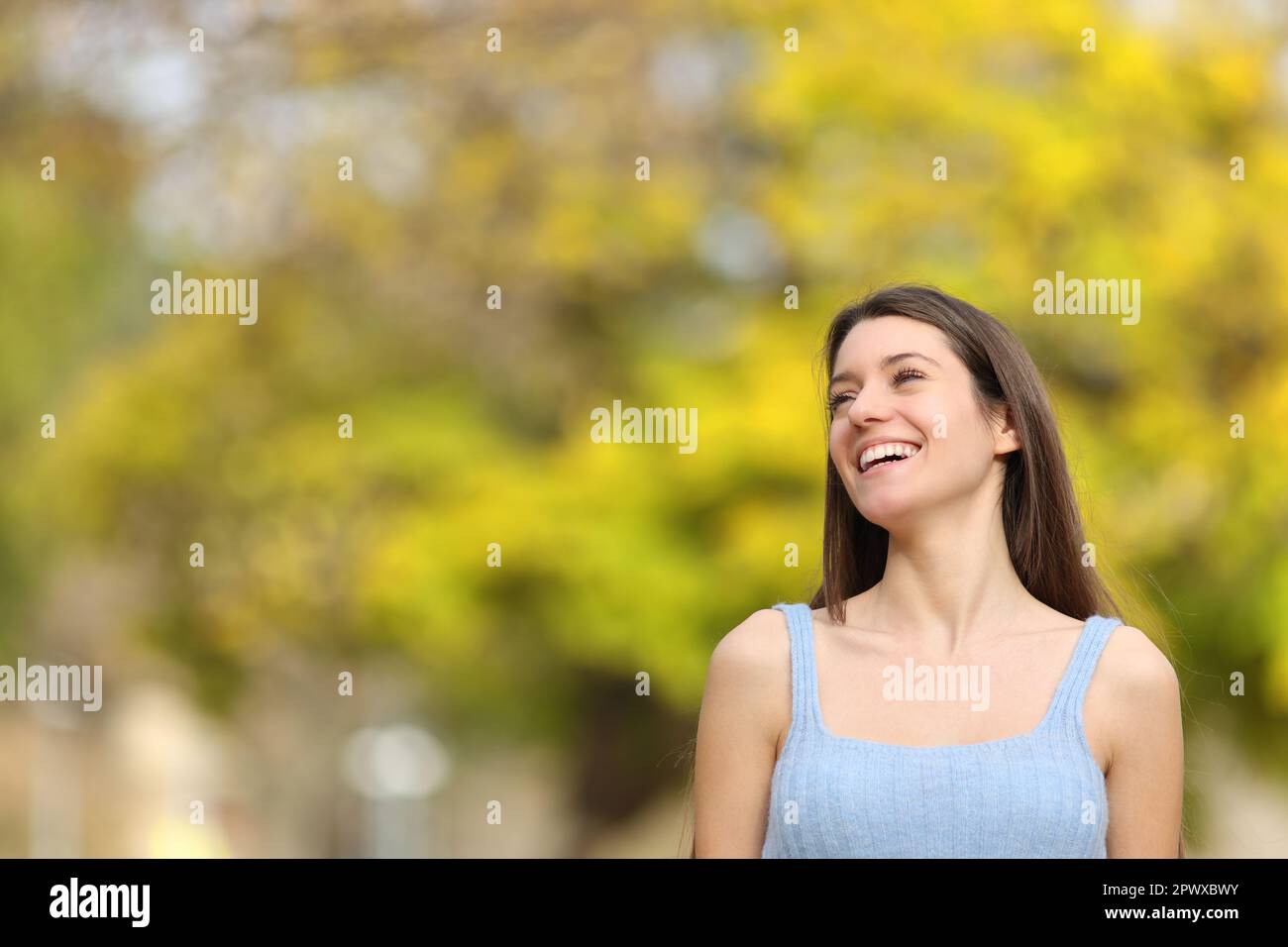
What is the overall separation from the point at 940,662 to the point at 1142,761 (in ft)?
1.00

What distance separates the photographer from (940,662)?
2.45 metres

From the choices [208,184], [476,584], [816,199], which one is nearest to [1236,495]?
[816,199]

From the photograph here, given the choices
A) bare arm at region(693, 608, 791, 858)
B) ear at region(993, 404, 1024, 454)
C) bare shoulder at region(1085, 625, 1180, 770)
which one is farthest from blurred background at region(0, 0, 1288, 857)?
bare arm at region(693, 608, 791, 858)

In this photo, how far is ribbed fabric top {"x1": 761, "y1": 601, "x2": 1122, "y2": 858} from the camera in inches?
88.8

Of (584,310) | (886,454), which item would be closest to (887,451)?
(886,454)

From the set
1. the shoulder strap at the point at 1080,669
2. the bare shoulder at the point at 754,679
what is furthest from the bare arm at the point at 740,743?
the shoulder strap at the point at 1080,669

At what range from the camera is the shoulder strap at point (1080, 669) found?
2334mm

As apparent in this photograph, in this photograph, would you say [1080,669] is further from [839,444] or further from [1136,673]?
[839,444]

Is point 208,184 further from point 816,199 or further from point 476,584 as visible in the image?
point 816,199

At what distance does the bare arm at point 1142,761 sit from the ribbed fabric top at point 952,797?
0.12ft

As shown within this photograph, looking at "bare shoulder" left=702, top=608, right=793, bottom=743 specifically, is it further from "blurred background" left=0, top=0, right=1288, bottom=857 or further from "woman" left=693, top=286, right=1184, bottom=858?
"blurred background" left=0, top=0, right=1288, bottom=857

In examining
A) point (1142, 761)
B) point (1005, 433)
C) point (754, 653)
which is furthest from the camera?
point (1005, 433)
